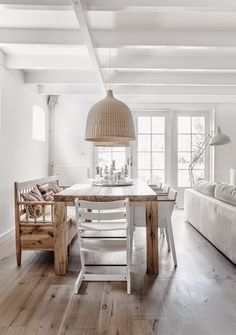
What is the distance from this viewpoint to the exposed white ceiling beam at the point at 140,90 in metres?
5.67

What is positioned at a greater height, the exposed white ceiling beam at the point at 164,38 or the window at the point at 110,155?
the exposed white ceiling beam at the point at 164,38

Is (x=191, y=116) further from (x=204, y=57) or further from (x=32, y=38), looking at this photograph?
(x=32, y=38)

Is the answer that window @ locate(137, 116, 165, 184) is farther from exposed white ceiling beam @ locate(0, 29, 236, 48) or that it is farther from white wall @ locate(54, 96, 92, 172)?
exposed white ceiling beam @ locate(0, 29, 236, 48)

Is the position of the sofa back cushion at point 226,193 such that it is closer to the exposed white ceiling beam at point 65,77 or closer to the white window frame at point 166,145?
the exposed white ceiling beam at point 65,77

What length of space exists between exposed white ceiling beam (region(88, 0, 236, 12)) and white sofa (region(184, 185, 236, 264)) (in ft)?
6.45

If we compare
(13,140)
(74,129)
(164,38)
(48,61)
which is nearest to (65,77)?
(48,61)

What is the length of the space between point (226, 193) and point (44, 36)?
279 cm

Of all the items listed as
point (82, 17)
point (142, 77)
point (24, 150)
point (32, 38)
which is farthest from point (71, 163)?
point (82, 17)

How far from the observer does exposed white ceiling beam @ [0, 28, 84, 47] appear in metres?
3.39

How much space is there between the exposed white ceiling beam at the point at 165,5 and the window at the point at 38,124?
3380 mm

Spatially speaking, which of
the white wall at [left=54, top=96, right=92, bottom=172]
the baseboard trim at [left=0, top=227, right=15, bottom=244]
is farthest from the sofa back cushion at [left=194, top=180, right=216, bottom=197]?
the baseboard trim at [left=0, top=227, right=15, bottom=244]

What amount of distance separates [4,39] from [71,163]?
3.64 meters

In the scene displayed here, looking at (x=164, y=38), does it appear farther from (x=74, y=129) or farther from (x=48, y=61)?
(x=74, y=129)

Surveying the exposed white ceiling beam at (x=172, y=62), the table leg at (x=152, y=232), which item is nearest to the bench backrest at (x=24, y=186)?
the table leg at (x=152, y=232)
